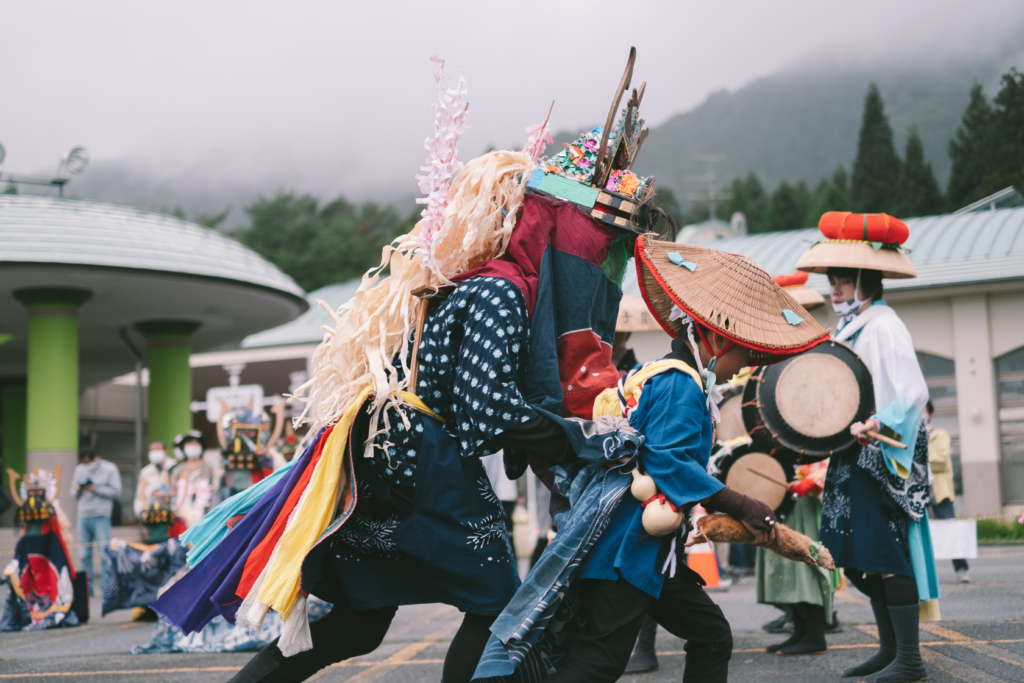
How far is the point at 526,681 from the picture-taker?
2.60m

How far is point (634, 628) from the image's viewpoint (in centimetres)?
258

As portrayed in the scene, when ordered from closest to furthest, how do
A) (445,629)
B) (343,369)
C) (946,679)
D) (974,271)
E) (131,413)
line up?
(343,369)
(946,679)
(445,629)
(974,271)
(131,413)

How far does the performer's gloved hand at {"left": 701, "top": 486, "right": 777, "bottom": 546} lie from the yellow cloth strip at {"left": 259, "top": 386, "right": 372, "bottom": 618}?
1030mm

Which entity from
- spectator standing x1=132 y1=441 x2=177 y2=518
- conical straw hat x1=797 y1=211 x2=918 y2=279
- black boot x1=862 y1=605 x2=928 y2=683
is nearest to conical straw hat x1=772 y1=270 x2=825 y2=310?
conical straw hat x1=797 y1=211 x2=918 y2=279

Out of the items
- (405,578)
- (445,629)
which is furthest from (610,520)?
(445,629)

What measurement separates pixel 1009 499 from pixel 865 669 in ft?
51.7

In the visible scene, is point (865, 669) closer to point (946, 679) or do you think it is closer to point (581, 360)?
point (946, 679)

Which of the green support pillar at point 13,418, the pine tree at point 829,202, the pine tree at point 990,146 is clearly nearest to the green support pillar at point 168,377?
the green support pillar at point 13,418

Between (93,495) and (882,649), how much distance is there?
975 centimetres

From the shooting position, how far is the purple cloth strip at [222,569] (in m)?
2.71

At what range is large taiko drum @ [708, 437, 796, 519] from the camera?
15.7 ft

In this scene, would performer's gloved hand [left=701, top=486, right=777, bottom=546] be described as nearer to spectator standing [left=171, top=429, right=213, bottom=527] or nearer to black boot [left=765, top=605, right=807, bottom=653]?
black boot [left=765, top=605, right=807, bottom=653]

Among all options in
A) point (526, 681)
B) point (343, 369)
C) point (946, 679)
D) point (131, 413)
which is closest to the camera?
point (526, 681)

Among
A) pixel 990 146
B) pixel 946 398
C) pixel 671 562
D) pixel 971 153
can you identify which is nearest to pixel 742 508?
pixel 671 562
